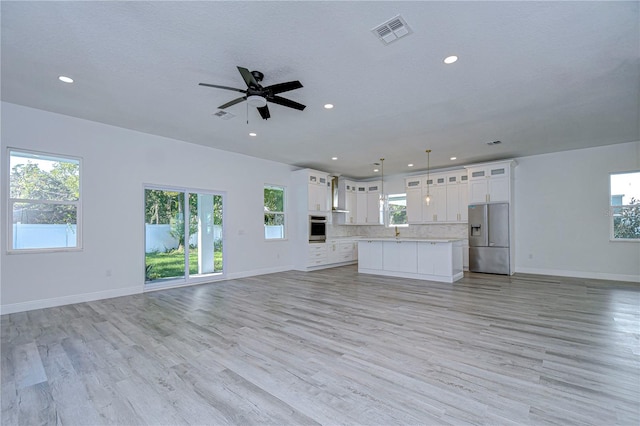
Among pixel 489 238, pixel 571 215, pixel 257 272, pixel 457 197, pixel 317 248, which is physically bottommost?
pixel 257 272

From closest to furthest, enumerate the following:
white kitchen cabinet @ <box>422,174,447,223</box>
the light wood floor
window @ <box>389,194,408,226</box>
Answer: the light wood floor → white kitchen cabinet @ <box>422,174,447,223</box> → window @ <box>389,194,408,226</box>

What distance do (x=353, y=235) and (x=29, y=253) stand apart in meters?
8.36

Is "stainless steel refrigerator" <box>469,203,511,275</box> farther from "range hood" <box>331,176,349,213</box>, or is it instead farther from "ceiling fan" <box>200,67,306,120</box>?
"ceiling fan" <box>200,67,306,120</box>

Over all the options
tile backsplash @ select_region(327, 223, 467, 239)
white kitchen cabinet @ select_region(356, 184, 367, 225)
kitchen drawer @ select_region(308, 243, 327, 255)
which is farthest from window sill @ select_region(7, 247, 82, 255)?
white kitchen cabinet @ select_region(356, 184, 367, 225)

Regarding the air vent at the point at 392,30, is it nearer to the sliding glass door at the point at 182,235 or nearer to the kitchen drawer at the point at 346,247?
the sliding glass door at the point at 182,235

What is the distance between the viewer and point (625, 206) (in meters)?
6.20

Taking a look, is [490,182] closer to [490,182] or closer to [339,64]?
[490,182]

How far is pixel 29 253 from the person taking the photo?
14.0ft

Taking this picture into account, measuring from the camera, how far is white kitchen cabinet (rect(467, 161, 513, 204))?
23.4 feet

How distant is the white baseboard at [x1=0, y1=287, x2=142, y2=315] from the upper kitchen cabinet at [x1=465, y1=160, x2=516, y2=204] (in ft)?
26.6

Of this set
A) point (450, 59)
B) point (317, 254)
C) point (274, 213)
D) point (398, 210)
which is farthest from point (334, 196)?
point (450, 59)

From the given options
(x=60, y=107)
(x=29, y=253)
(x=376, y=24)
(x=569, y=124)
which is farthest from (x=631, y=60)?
(x=29, y=253)

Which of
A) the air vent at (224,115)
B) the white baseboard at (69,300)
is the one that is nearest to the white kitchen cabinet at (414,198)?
the air vent at (224,115)

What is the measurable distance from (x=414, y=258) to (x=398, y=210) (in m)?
3.17
